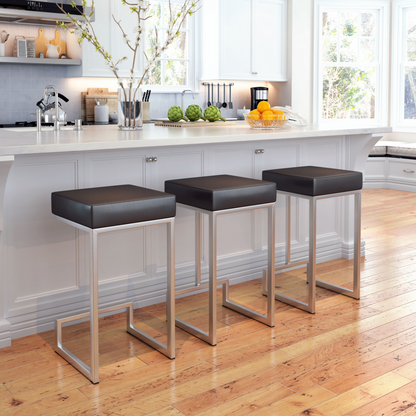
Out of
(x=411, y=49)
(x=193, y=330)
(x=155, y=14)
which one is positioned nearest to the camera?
(x=193, y=330)

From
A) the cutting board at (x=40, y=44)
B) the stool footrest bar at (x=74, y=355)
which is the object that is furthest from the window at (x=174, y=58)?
the stool footrest bar at (x=74, y=355)

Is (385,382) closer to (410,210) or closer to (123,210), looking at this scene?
(123,210)

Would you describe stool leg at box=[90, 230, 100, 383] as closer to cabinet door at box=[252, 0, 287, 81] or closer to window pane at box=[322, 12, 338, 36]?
cabinet door at box=[252, 0, 287, 81]

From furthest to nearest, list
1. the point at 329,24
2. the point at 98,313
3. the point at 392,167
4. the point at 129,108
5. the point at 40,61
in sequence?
the point at 329,24
the point at 392,167
the point at 40,61
the point at 129,108
the point at 98,313

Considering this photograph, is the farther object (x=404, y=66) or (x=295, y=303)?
(x=404, y=66)

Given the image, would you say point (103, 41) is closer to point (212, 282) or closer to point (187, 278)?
point (187, 278)

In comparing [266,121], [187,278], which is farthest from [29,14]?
[187,278]

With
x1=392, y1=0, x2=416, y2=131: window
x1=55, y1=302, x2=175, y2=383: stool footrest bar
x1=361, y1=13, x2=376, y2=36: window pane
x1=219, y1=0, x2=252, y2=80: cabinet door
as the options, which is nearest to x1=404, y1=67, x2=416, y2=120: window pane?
x1=392, y1=0, x2=416, y2=131: window

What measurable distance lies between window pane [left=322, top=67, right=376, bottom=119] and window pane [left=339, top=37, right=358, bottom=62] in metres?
0.13

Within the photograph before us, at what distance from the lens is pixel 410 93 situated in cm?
731

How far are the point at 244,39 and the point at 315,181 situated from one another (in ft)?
13.0

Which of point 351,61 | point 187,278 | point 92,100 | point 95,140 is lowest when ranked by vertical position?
point 187,278

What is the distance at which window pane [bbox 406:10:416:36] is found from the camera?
7141 mm

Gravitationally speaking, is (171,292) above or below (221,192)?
below
